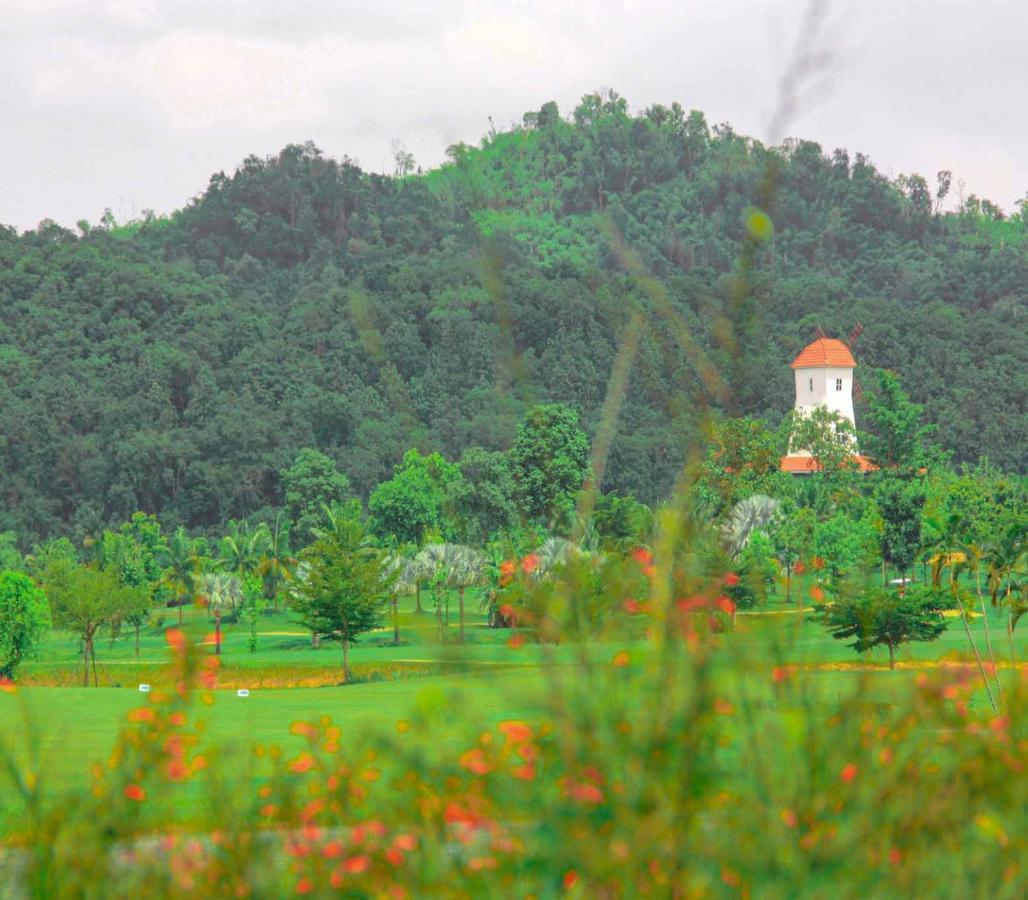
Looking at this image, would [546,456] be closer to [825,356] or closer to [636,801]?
[825,356]

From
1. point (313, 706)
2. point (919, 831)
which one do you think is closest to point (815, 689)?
point (919, 831)

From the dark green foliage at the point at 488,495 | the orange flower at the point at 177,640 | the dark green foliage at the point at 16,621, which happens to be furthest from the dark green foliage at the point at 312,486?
the orange flower at the point at 177,640

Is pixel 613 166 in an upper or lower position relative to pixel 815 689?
upper

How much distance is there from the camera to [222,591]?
5238 centimetres

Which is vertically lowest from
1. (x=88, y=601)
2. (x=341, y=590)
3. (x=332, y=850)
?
(x=88, y=601)

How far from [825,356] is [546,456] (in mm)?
18032

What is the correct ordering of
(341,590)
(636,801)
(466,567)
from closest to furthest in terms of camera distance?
1. (636,801)
2. (341,590)
3. (466,567)

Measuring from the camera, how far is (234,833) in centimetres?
440

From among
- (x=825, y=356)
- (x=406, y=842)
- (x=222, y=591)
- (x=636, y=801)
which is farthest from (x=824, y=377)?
(x=636, y=801)

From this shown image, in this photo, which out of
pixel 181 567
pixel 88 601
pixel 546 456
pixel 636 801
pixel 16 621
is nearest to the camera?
pixel 636 801

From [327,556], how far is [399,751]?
38359 mm

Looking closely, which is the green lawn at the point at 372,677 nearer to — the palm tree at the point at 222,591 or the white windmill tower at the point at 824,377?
the palm tree at the point at 222,591

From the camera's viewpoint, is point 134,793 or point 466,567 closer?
point 134,793

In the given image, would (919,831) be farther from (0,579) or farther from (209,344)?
(209,344)
